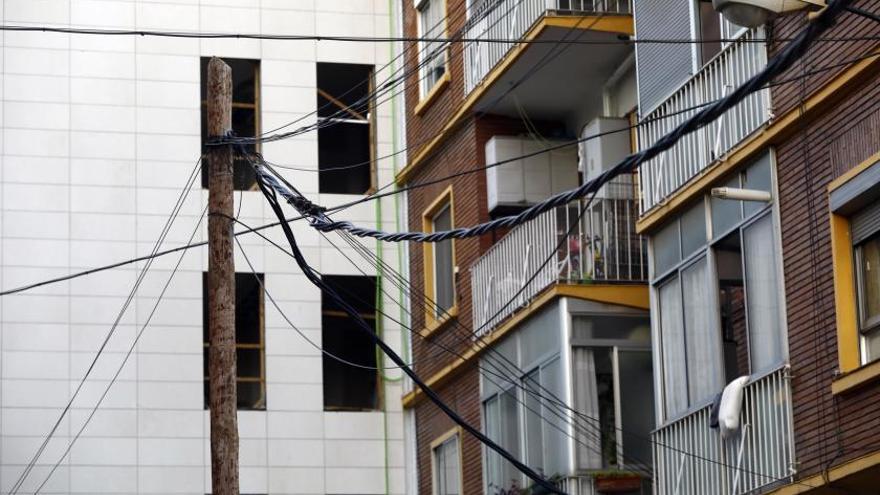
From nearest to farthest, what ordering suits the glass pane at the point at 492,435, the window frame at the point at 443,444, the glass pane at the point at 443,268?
1. the glass pane at the point at 492,435
2. the window frame at the point at 443,444
3. the glass pane at the point at 443,268

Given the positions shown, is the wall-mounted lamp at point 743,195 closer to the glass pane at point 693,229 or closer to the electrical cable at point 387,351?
the glass pane at point 693,229

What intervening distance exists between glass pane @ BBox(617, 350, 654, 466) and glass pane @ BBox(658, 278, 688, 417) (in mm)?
2286

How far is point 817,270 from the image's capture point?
63.6 feet

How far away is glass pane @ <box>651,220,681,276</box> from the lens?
875 inches

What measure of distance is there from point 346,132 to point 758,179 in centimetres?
1649

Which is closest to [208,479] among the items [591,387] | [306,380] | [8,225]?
[306,380]

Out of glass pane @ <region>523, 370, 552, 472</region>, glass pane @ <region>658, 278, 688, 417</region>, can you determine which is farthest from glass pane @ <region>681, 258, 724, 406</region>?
glass pane @ <region>523, 370, 552, 472</region>

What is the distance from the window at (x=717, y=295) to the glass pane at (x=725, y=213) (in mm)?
11

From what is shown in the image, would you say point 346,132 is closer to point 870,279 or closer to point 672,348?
point 672,348

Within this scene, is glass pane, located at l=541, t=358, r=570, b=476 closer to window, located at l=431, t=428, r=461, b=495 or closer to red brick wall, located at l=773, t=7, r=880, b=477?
window, located at l=431, t=428, r=461, b=495

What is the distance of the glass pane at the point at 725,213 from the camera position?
68.8ft

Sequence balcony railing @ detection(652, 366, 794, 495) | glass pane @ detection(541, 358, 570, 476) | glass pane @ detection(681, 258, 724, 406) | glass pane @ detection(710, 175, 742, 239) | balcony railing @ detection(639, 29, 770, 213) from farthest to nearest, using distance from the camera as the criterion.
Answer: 1. glass pane @ detection(541, 358, 570, 476)
2. glass pane @ detection(681, 258, 724, 406)
3. glass pane @ detection(710, 175, 742, 239)
4. balcony railing @ detection(639, 29, 770, 213)
5. balcony railing @ detection(652, 366, 794, 495)

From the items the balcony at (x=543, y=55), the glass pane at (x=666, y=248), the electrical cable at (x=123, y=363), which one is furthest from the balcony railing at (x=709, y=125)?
the electrical cable at (x=123, y=363)

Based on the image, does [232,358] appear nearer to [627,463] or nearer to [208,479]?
[627,463]
